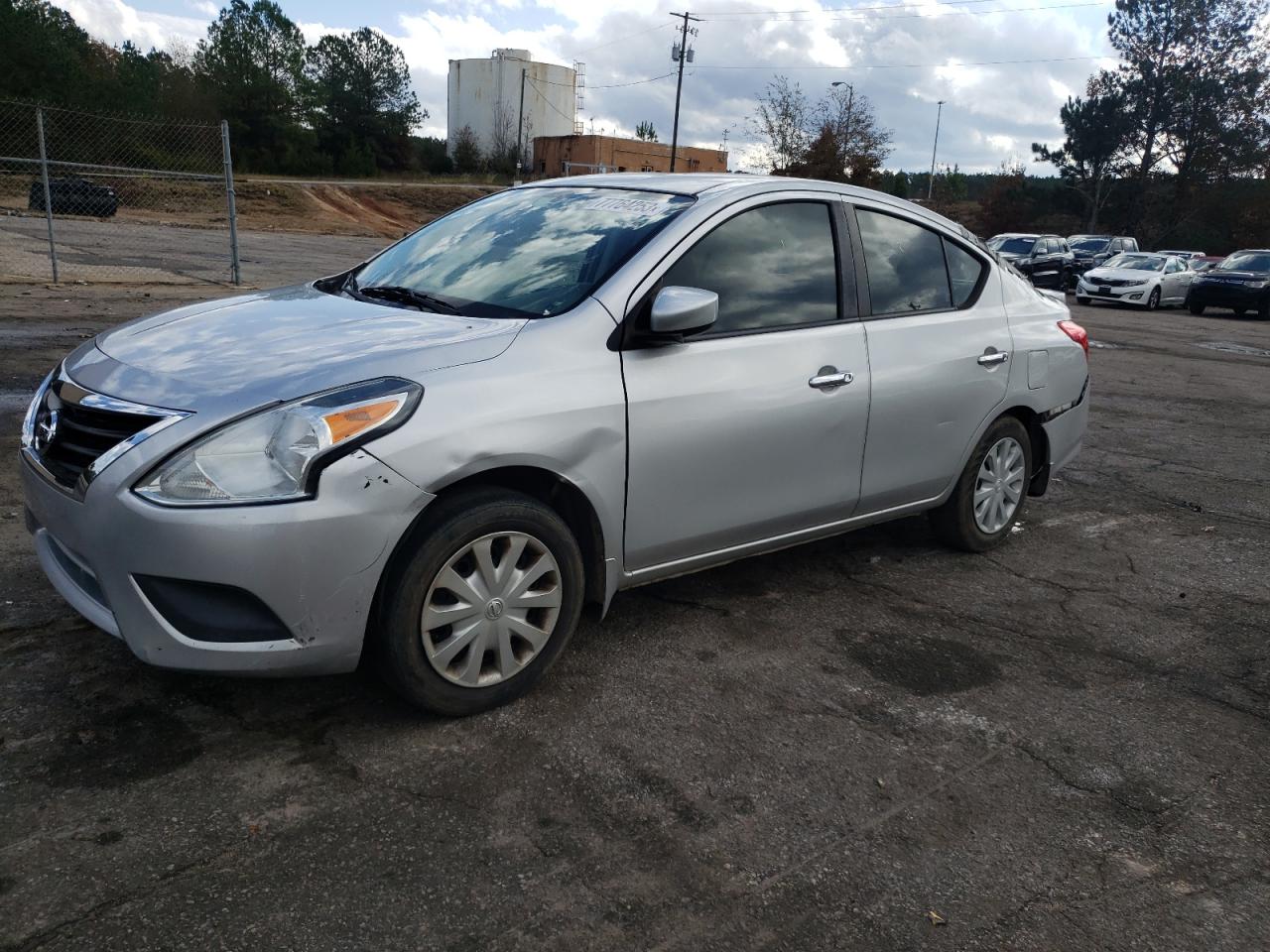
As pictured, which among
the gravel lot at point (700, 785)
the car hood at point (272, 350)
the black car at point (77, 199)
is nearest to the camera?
the gravel lot at point (700, 785)

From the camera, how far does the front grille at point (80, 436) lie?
9.63 ft

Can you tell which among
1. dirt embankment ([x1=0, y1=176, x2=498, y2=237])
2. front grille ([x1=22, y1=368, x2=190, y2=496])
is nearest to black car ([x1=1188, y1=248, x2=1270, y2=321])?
dirt embankment ([x1=0, y1=176, x2=498, y2=237])

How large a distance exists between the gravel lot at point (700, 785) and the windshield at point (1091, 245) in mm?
33478

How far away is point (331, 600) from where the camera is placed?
289cm

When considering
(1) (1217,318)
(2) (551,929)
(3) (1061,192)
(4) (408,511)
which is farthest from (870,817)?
(3) (1061,192)

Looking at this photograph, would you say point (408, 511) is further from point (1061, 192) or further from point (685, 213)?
point (1061, 192)

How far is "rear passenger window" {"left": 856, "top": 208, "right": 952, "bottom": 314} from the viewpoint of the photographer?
445cm

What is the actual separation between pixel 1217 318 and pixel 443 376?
86.7 ft

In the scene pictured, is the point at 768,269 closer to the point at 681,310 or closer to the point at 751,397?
the point at 751,397

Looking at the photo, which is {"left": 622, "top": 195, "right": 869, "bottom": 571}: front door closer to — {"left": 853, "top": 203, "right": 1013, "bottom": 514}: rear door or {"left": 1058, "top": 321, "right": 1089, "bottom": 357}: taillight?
{"left": 853, "top": 203, "right": 1013, "bottom": 514}: rear door

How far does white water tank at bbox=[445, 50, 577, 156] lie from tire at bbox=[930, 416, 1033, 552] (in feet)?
227

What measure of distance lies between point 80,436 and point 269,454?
2.13ft

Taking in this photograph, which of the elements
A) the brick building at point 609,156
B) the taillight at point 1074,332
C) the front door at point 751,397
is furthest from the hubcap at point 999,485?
the brick building at point 609,156

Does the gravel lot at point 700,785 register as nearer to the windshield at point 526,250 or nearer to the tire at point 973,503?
the tire at point 973,503
